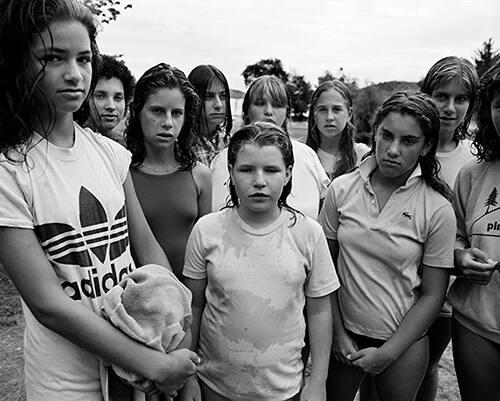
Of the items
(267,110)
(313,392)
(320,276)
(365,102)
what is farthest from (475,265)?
→ (365,102)

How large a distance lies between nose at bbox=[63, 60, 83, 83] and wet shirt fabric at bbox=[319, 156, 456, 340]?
1.29 m

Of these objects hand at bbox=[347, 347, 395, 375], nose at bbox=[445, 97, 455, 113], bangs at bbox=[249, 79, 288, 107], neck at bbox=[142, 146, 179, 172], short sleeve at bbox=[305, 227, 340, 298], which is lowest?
hand at bbox=[347, 347, 395, 375]

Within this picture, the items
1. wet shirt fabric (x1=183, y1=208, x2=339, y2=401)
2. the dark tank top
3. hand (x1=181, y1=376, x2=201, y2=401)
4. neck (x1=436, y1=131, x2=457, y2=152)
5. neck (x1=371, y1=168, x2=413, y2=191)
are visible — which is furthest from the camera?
neck (x1=436, y1=131, x2=457, y2=152)

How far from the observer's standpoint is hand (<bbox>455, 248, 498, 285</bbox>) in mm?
1894

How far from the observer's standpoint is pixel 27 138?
1.38 meters

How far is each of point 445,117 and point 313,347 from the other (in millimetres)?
1476

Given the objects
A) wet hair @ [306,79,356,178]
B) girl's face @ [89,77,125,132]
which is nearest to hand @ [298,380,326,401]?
wet hair @ [306,79,356,178]

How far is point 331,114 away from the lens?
3385 millimetres

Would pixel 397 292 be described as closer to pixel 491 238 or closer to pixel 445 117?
pixel 491 238

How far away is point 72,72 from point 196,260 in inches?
35.1

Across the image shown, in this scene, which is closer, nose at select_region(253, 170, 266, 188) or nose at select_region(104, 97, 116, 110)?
nose at select_region(253, 170, 266, 188)

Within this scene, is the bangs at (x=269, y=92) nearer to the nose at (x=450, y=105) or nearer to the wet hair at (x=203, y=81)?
the wet hair at (x=203, y=81)

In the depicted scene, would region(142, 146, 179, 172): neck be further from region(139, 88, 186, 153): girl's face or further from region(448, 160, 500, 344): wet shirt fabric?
region(448, 160, 500, 344): wet shirt fabric

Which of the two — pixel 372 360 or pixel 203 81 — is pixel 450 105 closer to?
pixel 372 360
